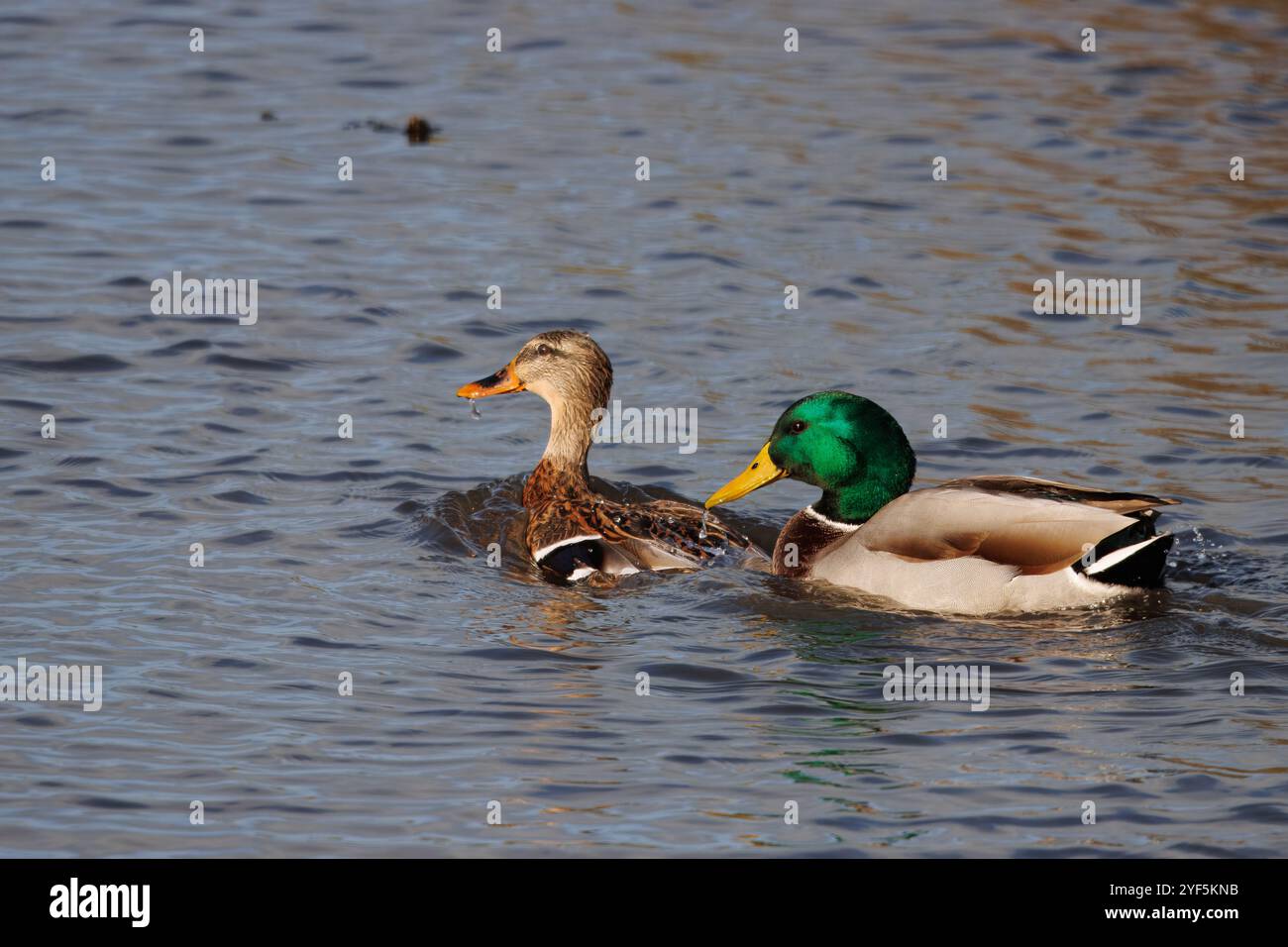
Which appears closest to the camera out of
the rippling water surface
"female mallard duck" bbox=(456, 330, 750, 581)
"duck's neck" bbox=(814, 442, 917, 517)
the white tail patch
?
the rippling water surface

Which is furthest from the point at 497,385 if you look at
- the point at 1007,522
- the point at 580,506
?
the point at 1007,522

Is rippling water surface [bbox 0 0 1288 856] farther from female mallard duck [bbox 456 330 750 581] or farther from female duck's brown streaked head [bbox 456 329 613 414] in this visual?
female duck's brown streaked head [bbox 456 329 613 414]

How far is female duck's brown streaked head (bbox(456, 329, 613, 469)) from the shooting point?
1109 centimetres

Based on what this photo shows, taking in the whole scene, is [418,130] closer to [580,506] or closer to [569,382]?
[569,382]

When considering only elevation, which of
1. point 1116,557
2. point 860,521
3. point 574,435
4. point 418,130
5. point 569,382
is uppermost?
point 418,130

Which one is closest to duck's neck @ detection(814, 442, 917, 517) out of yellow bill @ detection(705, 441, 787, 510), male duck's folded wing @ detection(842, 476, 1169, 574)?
yellow bill @ detection(705, 441, 787, 510)

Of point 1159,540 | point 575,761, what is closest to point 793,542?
point 1159,540

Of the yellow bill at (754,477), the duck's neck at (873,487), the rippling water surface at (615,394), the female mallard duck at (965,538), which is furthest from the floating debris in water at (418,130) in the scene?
the duck's neck at (873,487)

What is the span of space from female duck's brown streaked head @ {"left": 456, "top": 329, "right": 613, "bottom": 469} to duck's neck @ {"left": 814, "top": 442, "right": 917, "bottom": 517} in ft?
5.17

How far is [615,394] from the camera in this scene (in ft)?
41.6

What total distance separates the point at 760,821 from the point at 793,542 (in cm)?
333

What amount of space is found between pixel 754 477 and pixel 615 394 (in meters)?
2.53

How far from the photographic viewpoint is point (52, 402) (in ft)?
39.9

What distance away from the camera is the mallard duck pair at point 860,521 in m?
9.32
